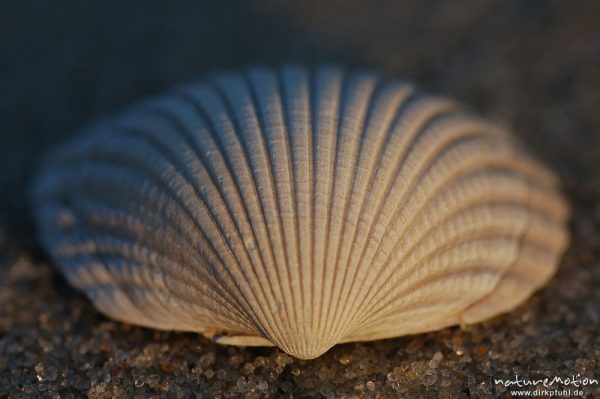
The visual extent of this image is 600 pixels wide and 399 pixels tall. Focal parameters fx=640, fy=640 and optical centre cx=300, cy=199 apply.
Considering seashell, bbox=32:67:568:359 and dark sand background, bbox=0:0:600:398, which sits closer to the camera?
seashell, bbox=32:67:568:359

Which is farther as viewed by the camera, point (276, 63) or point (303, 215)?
point (276, 63)

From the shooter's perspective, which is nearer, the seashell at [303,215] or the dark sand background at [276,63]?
the seashell at [303,215]

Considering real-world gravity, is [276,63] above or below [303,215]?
below

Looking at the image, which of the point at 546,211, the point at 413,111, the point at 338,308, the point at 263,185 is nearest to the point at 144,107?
the point at 263,185

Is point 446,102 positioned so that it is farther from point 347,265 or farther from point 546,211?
point 347,265
